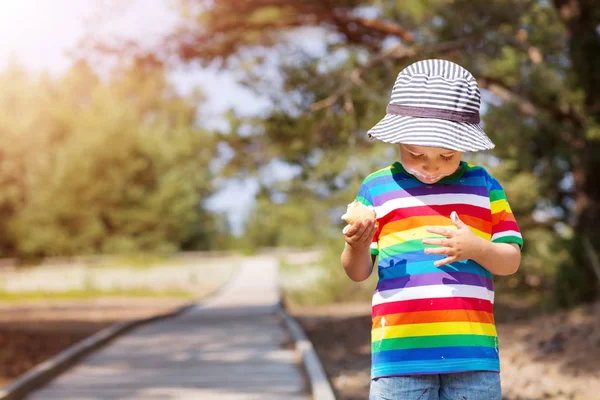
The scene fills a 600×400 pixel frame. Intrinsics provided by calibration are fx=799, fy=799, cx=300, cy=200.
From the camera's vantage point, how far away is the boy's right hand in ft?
8.71

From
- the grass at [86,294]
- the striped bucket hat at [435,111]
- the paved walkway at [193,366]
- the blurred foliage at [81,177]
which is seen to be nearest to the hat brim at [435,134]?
the striped bucket hat at [435,111]

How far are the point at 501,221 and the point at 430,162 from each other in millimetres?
352

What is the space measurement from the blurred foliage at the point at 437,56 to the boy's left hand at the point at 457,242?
6.05 metres

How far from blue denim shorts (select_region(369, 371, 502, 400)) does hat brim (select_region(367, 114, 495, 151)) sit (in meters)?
0.77

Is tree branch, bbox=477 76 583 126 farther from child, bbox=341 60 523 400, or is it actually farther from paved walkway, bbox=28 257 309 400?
child, bbox=341 60 523 400

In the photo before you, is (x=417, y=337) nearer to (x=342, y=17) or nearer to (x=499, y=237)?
(x=499, y=237)

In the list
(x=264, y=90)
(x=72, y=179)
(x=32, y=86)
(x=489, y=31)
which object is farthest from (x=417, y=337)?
(x=32, y=86)

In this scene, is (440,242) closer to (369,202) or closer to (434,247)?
(434,247)

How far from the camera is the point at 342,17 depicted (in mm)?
11141

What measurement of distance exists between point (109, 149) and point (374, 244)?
39.9 m

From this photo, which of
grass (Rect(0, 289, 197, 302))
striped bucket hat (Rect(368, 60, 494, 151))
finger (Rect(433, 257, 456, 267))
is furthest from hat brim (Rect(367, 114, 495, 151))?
grass (Rect(0, 289, 197, 302))

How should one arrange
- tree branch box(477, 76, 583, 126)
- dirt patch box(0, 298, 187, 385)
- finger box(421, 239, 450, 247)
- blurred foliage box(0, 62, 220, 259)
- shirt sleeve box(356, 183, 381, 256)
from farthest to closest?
blurred foliage box(0, 62, 220, 259)
tree branch box(477, 76, 583, 126)
dirt patch box(0, 298, 187, 385)
shirt sleeve box(356, 183, 381, 256)
finger box(421, 239, 450, 247)

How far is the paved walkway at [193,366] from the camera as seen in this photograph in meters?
7.01

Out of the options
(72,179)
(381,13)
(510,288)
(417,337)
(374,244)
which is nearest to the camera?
(417,337)
